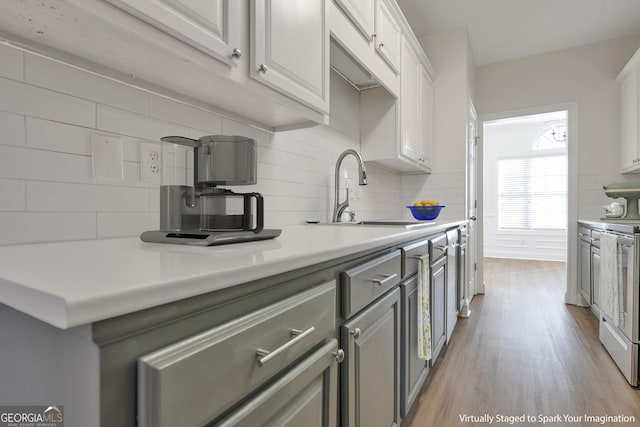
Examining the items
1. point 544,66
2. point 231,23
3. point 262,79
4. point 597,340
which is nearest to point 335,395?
point 262,79

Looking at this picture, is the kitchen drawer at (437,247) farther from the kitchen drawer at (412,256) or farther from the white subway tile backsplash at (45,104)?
the white subway tile backsplash at (45,104)

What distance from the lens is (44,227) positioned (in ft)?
2.79

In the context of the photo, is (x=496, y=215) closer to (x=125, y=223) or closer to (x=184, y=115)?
(x=184, y=115)

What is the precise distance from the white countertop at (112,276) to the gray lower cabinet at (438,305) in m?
1.21

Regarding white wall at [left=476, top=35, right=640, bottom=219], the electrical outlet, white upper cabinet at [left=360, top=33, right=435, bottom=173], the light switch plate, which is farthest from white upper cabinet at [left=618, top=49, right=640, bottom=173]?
the light switch plate

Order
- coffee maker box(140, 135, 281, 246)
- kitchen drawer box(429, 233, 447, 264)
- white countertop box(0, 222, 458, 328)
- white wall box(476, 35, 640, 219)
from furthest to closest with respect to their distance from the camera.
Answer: white wall box(476, 35, 640, 219) → kitchen drawer box(429, 233, 447, 264) → coffee maker box(140, 135, 281, 246) → white countertop box(0, 222, 458, 328)

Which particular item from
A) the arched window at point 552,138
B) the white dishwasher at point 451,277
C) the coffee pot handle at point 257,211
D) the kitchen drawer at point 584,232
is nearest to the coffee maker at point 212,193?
the coffee pot handle at point 257,211

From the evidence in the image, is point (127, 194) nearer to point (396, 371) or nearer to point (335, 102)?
point (396, 371)

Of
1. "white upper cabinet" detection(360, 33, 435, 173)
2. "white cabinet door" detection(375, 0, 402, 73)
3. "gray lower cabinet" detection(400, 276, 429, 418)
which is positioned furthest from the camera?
"white upper cabinet" detection(360, 33, 435, 173)

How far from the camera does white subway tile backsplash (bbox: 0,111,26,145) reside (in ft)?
2.60

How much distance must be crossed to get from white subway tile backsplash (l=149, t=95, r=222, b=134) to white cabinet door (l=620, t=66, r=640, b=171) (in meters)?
3.59

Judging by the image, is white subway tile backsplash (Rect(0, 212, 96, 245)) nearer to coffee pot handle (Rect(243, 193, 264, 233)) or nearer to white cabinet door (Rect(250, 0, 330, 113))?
coffee pot handle (Rect(243, 193, 264, 233))

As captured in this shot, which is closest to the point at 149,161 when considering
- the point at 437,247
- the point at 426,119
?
the point at 437,247

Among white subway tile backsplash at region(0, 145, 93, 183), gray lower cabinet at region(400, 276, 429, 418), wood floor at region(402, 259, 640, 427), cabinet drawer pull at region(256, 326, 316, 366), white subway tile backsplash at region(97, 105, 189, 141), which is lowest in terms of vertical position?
wood floor at region(402, 259, 640, 427)
